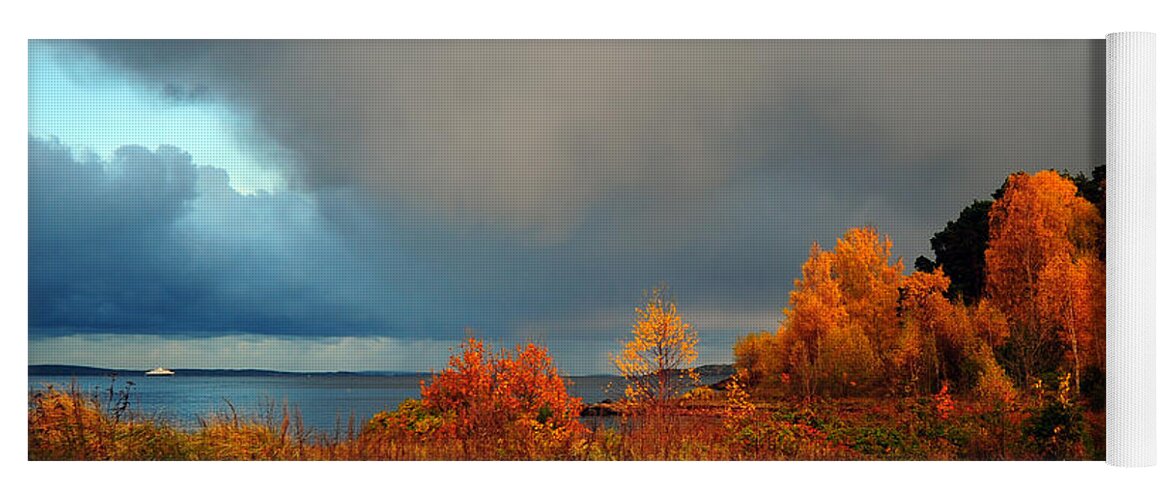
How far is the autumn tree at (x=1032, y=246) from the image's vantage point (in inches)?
331

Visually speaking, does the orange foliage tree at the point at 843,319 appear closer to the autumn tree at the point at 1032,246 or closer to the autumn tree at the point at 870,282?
the autumn tree at the point at 870,282

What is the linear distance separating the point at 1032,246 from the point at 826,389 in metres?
2.06

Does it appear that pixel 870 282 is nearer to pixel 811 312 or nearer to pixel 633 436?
pixel 811 312

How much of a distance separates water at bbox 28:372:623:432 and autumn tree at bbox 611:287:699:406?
12.8 inches

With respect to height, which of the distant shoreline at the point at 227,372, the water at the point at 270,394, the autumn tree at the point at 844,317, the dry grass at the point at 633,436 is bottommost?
the dry grass at the point at 633,436

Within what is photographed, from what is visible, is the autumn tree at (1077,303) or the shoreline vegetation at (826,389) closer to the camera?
the autumn tree at (1077,303)

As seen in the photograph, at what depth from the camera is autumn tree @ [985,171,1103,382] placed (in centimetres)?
841

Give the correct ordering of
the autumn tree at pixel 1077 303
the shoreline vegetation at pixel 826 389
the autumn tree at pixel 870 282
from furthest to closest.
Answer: the autumn tree at pixel 870 282, the shoreline vegetation at pixel 826 389, the autumn tree at pixel 1077 303

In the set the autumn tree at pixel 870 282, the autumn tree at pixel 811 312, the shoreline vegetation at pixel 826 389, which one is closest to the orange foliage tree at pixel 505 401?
the shoreline vegetation at pixel 826 389

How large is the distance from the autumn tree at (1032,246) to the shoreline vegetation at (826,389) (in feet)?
0.04
